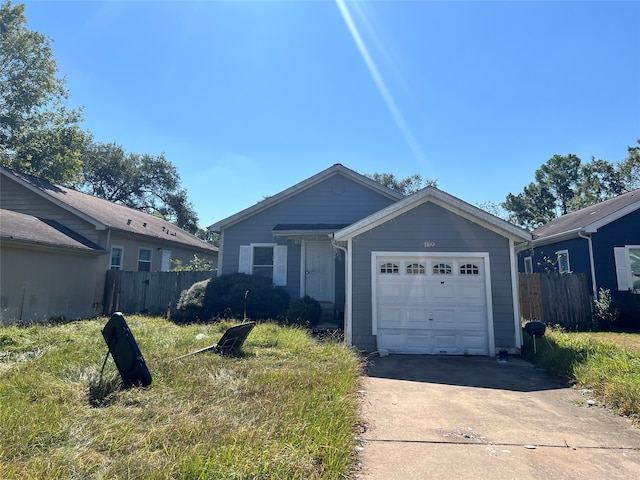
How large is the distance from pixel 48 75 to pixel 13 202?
12.2 meters

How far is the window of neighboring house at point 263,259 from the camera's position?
44.0ft

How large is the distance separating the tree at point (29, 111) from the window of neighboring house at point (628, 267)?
27405 mm

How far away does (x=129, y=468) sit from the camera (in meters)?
2.68

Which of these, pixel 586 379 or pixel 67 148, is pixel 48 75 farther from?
pixel 586 379

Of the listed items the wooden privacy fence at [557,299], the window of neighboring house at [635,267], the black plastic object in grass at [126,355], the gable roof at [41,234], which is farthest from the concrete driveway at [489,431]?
the gable roof at [41,234]

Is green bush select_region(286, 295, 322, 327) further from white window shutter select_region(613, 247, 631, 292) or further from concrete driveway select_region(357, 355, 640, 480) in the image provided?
white window shutter select_region(613, 247, 631, 292)

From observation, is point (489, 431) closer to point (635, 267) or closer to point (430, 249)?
point (430, 249)

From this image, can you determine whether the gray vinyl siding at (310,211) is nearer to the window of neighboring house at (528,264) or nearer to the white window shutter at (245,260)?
the white window shutter at (245,260)

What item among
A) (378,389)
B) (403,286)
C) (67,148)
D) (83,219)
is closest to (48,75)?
(67,148)

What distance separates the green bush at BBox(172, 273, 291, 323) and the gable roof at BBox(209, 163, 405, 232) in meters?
2.63

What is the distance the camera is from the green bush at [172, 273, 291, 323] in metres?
11.4

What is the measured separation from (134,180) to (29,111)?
1232 centimetres

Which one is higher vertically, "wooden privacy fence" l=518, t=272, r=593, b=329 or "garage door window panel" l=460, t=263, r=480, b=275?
"garage door window panel" l=460, t=263, r=480, b=275

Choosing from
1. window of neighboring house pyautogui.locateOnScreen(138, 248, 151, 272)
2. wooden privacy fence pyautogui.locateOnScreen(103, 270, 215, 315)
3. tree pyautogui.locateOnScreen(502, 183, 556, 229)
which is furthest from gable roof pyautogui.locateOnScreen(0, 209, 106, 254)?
tree pyautogui.locateOnScreen(502, 183, 556, 229)
